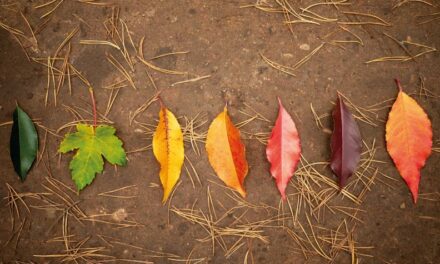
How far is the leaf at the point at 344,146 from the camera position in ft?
4.79

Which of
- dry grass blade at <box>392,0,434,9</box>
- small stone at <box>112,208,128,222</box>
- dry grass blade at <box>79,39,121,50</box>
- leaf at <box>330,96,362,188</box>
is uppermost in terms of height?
dry grass blade at <box>392,0,434,9</box>

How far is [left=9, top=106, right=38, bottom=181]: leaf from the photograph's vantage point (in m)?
1.50

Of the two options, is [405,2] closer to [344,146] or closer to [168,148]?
[344,146]

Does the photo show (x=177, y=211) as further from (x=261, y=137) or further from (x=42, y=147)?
(x=42, y=147)

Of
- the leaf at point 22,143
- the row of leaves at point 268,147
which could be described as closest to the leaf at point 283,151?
the row of leaves at point 268,147

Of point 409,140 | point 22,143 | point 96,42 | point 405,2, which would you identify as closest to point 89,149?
point 22,143

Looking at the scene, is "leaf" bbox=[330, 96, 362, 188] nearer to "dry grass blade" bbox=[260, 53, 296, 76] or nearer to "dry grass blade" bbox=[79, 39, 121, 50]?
"dry grass blade" bbox=[260, 53, 296, 76]

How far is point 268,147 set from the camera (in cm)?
149

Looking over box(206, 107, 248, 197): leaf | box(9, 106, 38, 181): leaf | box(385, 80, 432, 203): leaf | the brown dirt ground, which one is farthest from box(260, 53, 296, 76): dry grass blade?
box(9, 106, 38, 181): leaf

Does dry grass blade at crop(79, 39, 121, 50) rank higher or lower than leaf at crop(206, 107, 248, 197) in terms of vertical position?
higher

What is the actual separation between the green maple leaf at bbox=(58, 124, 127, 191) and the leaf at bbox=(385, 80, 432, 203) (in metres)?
1.16

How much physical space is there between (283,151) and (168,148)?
48cm

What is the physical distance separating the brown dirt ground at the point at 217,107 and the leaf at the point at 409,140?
7 centimetres

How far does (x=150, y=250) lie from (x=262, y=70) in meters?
0.93
